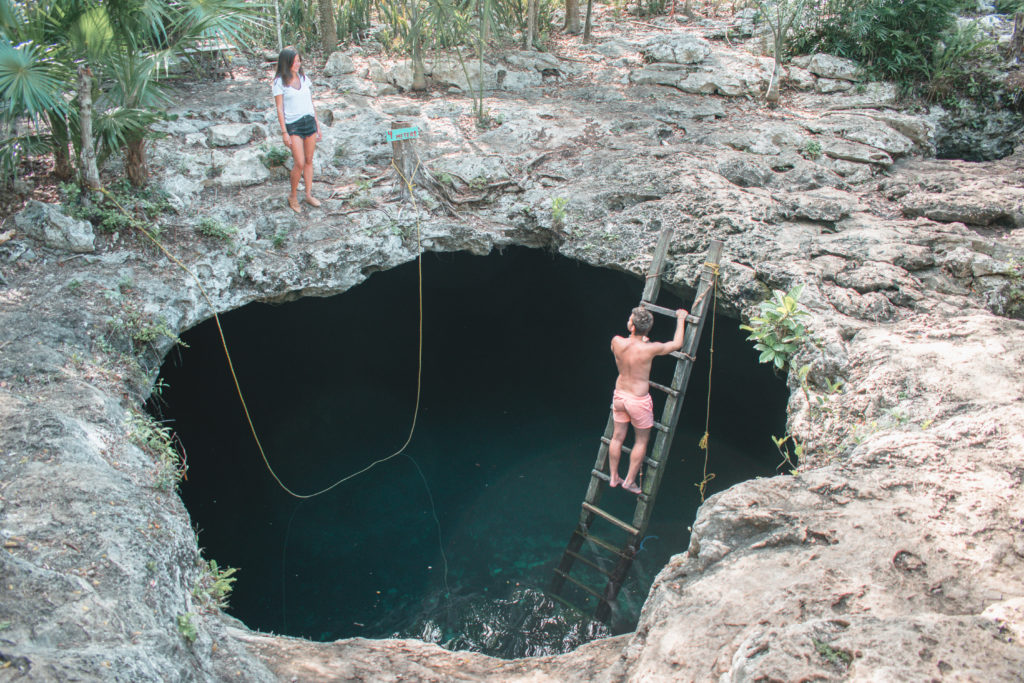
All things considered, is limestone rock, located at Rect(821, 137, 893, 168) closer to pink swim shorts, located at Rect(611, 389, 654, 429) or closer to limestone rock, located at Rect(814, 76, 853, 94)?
limestone rock, located at Rect(814, 76, 853, 94)

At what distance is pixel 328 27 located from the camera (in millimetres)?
9547

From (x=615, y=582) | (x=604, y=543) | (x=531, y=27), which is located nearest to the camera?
(x=604, y=543)

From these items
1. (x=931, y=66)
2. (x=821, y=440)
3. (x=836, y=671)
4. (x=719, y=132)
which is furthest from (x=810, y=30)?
(x=836, y=671)

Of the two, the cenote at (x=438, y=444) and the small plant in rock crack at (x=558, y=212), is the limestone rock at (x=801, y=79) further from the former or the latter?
the small plant in rock crack at (x=558, y=212)

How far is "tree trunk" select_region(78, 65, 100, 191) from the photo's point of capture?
5.53m

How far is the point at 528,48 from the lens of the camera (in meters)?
10.4

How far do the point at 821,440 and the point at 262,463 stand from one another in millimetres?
6700

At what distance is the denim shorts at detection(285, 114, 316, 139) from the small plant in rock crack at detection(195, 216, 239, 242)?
116 centimetres

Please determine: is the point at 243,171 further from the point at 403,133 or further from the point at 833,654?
the point at 833,654

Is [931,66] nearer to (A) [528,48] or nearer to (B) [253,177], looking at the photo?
(A) [528,48]

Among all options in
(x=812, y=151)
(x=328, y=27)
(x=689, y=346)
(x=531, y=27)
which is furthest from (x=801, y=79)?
(x=328, y=27)

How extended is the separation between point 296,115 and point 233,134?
168 cm

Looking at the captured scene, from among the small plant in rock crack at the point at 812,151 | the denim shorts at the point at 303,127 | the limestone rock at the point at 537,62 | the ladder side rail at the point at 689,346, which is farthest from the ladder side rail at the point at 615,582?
the limestone rock at the point at 537,62

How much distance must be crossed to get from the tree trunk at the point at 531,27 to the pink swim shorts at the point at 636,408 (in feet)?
23.6
